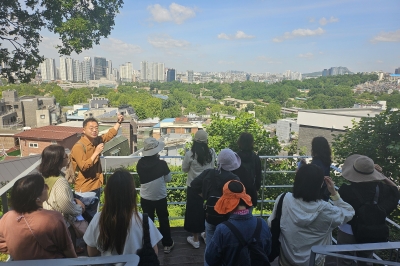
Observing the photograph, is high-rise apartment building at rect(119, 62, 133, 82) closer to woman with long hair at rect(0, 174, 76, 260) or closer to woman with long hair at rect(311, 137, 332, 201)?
woman with long hair at rect(311, 137, 332, 201)

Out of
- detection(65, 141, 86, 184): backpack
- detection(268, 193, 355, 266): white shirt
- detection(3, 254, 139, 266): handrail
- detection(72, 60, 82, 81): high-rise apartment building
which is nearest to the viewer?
detection(3, 254, 139, 266): handrail

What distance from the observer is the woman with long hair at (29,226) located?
66.1 inches

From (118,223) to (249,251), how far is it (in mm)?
776

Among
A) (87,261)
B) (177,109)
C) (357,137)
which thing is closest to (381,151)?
(357,137)

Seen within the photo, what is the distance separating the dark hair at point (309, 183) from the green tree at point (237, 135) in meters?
7.93

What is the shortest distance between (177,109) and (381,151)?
7787cm

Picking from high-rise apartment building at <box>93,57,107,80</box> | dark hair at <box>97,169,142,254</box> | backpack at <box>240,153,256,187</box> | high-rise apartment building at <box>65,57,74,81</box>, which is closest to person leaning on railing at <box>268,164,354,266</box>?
backpack at <box>240,153,256,187</box>

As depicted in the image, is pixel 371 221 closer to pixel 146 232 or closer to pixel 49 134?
pixel 146 232

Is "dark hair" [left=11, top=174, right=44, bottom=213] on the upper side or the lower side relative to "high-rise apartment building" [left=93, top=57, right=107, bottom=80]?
lower

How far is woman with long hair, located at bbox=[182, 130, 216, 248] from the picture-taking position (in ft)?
9.70

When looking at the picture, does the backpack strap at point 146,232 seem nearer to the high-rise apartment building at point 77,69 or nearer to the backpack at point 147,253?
the backpack at point 147,253

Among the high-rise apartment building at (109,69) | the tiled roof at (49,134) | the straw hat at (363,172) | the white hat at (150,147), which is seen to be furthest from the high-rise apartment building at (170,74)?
the straw hat at (363,172)

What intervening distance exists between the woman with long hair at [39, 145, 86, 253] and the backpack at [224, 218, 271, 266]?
1192 millimetres

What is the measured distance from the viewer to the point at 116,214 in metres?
1.66
